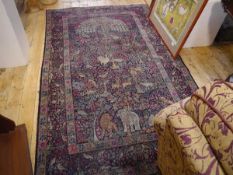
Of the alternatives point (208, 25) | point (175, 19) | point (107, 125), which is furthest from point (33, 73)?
point (208, 25)

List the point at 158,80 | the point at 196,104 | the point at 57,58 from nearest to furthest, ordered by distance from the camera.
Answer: the point at 196,104 → the point at 158,80 → the point at 57,58

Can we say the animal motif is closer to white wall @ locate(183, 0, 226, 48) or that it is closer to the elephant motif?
the elephant motif

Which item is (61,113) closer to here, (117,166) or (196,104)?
(117,166)

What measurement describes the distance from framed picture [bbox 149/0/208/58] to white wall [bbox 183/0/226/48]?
0.17 m

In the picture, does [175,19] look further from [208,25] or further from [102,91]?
[102,91]

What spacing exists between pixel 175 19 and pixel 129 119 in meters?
1.18

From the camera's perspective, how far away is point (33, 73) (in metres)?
1.84

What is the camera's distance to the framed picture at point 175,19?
1.76 m

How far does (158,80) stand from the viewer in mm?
1825

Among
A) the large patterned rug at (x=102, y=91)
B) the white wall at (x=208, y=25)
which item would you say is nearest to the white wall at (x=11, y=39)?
the large patterned rug at (x=102, y=91)

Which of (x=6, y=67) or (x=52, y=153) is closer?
(x=52, y=153)

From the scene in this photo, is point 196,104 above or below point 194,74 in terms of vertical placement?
above

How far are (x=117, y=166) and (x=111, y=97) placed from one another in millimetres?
585

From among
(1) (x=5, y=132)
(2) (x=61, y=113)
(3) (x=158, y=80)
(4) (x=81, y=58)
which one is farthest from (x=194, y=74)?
(1) (x=5, y=132)
